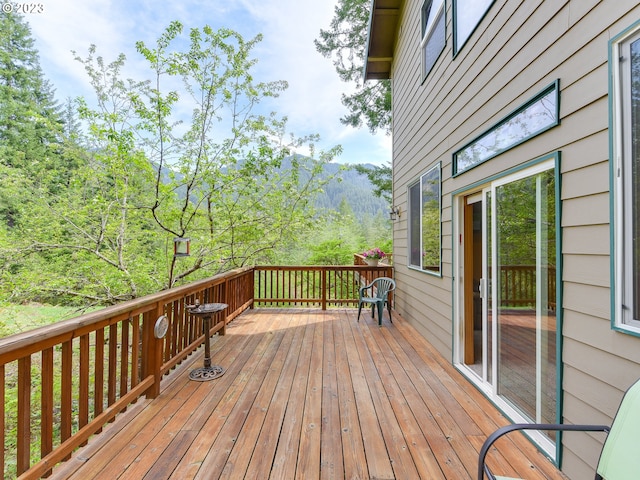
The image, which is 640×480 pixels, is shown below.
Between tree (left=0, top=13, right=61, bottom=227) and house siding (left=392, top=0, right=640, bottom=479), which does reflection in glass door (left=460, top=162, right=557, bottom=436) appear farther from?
tree (left=0, top=13, right=61, bottom=227)

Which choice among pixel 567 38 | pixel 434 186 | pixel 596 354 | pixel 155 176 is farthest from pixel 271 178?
pixel 596 354

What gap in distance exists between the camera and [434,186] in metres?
3.89

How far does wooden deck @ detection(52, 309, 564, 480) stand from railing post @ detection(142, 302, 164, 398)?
112 millimetres

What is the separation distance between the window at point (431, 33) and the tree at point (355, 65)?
5751 millimetres

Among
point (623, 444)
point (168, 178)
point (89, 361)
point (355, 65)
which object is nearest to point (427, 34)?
point (623, 444)

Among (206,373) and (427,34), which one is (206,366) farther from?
(427,34)

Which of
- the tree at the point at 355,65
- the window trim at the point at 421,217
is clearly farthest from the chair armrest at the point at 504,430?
the tree at the point at 355,65

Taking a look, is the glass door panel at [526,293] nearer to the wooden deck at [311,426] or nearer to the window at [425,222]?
the wooden deck at [311,426]

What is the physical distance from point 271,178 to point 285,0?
390cm

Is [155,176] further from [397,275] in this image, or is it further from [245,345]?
[397,275]

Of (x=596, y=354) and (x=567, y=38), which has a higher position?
(x=567, y=38)

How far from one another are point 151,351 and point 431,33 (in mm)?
5000

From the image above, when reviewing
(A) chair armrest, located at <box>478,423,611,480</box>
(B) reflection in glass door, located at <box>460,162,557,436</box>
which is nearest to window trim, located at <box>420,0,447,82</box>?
(B) reflection in glass door, located at <box>460,162,557,436</box>

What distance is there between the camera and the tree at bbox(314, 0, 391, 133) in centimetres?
966
